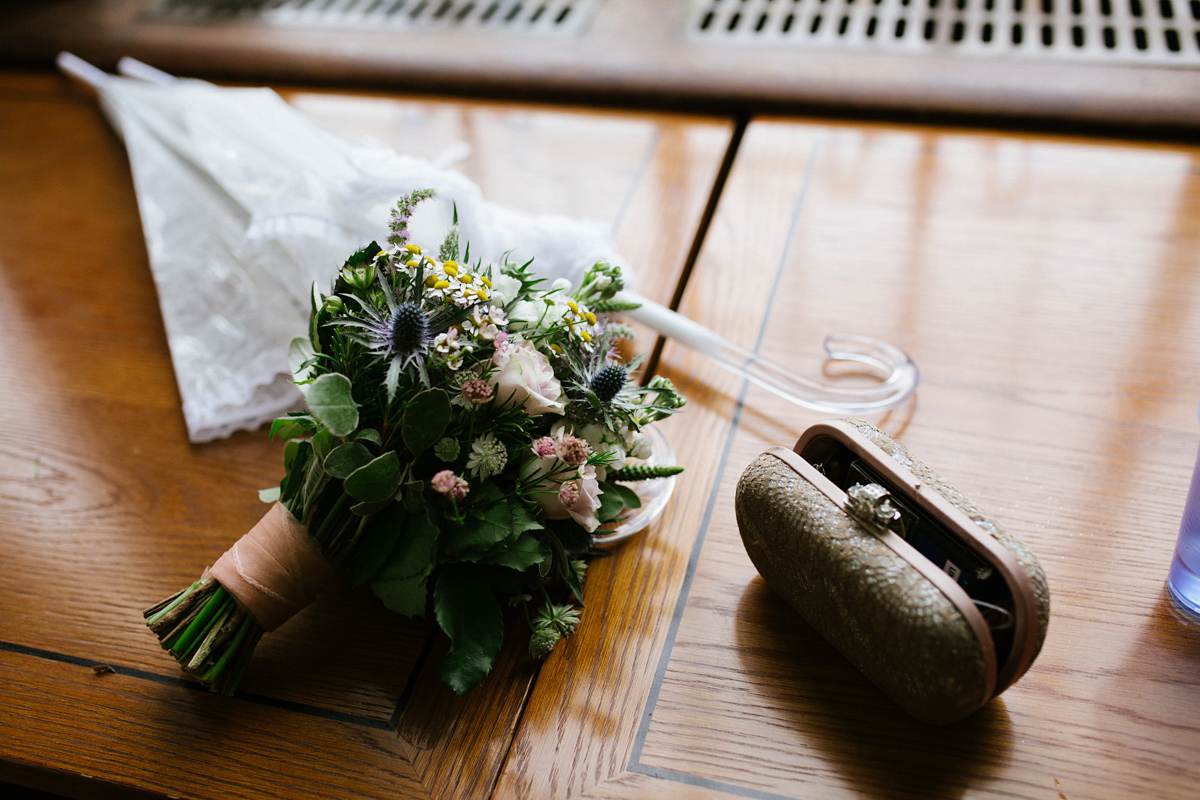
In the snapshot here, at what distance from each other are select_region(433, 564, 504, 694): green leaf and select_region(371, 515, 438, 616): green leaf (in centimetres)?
2

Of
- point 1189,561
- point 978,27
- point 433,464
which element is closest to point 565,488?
point 433,464

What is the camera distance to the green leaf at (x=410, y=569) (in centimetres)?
69

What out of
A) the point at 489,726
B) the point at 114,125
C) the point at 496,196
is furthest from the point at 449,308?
the point at 114,125

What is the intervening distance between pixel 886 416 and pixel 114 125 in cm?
130

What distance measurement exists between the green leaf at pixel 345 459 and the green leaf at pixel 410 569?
0.23 feet

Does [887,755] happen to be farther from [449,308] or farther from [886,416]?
[449,308]

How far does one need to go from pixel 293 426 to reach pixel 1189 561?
750 mm

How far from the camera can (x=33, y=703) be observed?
0.73m

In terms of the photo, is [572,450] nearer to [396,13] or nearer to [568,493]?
[568,493]

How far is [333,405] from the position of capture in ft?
2.10

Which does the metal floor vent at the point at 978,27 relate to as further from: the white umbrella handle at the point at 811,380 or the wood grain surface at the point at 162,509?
the white umbrella handle at the point at 811,380

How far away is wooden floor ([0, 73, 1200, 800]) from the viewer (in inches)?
25.5

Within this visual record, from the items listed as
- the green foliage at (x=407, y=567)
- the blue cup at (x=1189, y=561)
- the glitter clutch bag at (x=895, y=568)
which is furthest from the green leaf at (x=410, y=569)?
the blue cup at (x=1189, y=561)

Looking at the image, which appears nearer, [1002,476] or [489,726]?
[489,726]
